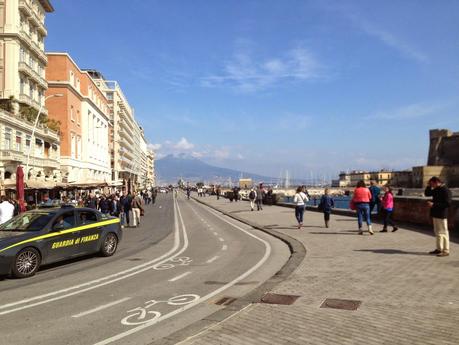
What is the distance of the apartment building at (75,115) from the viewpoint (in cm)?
6059

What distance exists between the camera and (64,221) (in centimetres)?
1160

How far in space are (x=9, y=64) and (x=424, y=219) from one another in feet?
136

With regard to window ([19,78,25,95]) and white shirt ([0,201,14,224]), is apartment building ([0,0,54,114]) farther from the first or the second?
white shirt ([0,201,14,224])

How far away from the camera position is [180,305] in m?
7.13

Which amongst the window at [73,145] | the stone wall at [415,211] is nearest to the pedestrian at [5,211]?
the stone wall at [415,211]

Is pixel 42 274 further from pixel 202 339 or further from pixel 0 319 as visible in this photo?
pixel 202 339

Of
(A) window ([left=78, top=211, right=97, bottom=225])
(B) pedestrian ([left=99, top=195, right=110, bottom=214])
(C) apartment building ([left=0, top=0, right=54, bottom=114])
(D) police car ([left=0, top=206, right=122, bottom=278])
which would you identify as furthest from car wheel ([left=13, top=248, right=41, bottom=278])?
(C) apartment building ([left=0, top=0, right=54, bottom=114])

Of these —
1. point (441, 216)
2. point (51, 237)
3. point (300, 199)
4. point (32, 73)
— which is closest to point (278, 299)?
point (441, 216)

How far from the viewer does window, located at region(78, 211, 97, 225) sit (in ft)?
39.9

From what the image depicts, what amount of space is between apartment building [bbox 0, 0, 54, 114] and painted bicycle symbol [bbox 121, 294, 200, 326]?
136 ft

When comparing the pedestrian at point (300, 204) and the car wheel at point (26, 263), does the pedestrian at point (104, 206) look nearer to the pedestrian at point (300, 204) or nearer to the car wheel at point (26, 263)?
the pedestrian at point (300, 204)

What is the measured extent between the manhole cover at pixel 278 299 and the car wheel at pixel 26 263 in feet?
17.7

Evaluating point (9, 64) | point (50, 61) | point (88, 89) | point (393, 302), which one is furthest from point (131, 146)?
point (393, 302)

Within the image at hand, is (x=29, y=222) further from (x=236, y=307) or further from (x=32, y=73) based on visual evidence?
(x=32, y=73)
